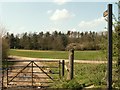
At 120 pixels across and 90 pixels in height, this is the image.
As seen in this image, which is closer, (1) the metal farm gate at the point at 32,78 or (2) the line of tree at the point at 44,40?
(1) the metal farm gate at the point at 32,78

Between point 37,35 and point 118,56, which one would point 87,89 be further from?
point 37,35

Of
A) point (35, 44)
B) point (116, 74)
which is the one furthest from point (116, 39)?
point (35, 44)

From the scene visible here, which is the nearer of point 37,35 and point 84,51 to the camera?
point 84,51

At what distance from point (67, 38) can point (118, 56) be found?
42724mm

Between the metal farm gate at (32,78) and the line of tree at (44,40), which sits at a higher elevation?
the line of tree at (44,40)

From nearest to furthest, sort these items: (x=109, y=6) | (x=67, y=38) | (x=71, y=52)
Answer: (x=109, y=6)
(x=71, y=52)
(x=67, y=38)

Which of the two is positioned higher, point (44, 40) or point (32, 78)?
point (44, 40)

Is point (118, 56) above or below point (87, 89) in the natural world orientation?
above

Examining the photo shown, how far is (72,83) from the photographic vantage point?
9.90 meters

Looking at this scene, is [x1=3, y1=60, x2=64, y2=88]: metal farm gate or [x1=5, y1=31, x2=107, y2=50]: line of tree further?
[x1=5, y1=31, x2=107, y2=50]: line of tree

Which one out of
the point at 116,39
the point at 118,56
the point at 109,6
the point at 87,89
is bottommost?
the point at 87,89

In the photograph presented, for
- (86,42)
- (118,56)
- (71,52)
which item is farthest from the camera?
(86,42)

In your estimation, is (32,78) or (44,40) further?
(44,40)

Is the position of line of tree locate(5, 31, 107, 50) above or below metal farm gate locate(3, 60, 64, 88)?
above
